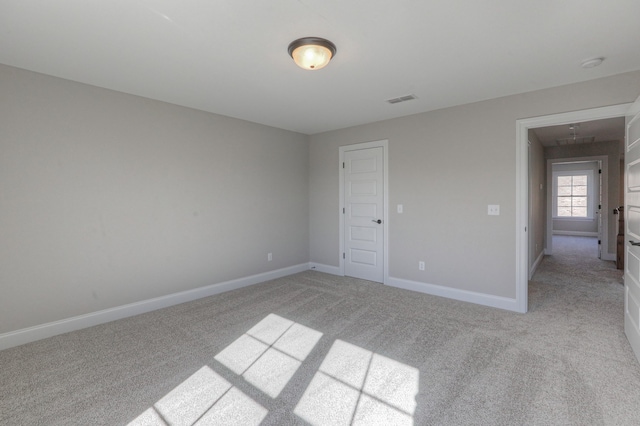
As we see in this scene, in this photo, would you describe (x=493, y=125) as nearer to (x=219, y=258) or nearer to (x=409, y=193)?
(x=409, y=193)

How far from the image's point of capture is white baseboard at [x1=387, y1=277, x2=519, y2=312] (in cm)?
364

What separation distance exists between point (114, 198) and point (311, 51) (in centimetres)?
264

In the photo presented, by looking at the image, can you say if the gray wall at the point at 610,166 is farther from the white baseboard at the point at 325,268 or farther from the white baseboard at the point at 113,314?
the white baseboard at the point at 113,314

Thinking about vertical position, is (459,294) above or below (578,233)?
below

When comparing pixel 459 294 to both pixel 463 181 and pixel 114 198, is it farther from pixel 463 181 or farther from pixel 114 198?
pixel 114 198

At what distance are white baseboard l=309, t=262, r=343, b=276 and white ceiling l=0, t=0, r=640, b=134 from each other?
2.93 m

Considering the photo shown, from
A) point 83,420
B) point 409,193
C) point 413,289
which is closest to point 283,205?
point 409,193

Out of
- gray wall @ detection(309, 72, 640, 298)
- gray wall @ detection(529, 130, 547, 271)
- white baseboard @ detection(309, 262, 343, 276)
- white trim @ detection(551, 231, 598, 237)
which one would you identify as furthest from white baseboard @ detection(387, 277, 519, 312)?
white trim @ detection(551, 231, 598, 237)

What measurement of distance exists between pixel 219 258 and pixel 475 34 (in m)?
3.85

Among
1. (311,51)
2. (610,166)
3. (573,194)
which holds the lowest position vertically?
(573,194)

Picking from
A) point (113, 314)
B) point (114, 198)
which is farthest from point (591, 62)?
point (113, 314)

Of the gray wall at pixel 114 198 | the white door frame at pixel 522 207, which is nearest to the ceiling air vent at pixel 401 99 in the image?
the white door frame at pixel 522 207

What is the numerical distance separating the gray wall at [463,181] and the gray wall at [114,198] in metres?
2.17

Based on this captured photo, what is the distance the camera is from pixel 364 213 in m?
4.96
